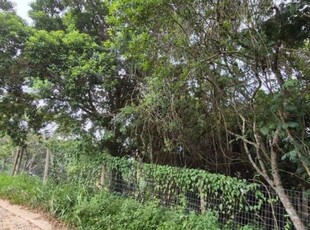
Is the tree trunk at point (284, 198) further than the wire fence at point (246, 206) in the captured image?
No

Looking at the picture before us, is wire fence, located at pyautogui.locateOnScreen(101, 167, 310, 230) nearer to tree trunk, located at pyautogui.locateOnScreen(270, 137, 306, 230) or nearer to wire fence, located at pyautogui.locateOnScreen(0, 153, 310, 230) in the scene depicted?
wire fence, located at pyautogui.locateOnScreen(0, 153, 310, 230)

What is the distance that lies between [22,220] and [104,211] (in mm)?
1570

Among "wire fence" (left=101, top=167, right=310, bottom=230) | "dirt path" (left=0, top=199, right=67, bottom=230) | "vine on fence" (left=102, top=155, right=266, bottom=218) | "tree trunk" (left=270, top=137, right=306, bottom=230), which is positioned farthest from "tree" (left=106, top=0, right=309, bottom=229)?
"dirt path" (left=0, top=199, right=67, bottom=230)

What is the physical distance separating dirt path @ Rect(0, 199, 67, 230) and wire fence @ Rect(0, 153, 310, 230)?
4.83ft

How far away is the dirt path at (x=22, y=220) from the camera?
16.8ft

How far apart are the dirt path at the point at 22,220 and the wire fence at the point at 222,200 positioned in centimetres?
147

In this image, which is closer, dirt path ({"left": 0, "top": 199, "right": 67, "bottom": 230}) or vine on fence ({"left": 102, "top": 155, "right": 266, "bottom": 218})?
vine on fence ({"left": 102, "top": 155, "right": 266, "bottom": 218})

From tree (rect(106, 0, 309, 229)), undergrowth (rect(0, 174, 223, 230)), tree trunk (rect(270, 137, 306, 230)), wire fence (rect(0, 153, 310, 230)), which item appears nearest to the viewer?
tree (rect(106, 0, 309, 229))

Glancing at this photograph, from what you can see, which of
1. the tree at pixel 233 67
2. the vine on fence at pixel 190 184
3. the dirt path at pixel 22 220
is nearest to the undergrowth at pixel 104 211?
the dirt path at pixel 22 220

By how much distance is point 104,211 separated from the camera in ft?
17.0

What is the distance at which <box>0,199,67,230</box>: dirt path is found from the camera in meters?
5.13

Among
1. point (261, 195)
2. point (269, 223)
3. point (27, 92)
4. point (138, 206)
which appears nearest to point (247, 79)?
point (261, 195)

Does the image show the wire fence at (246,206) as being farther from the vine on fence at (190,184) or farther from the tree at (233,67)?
the tree at (233,67)

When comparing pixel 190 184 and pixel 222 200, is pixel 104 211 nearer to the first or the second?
pixel 190 184
